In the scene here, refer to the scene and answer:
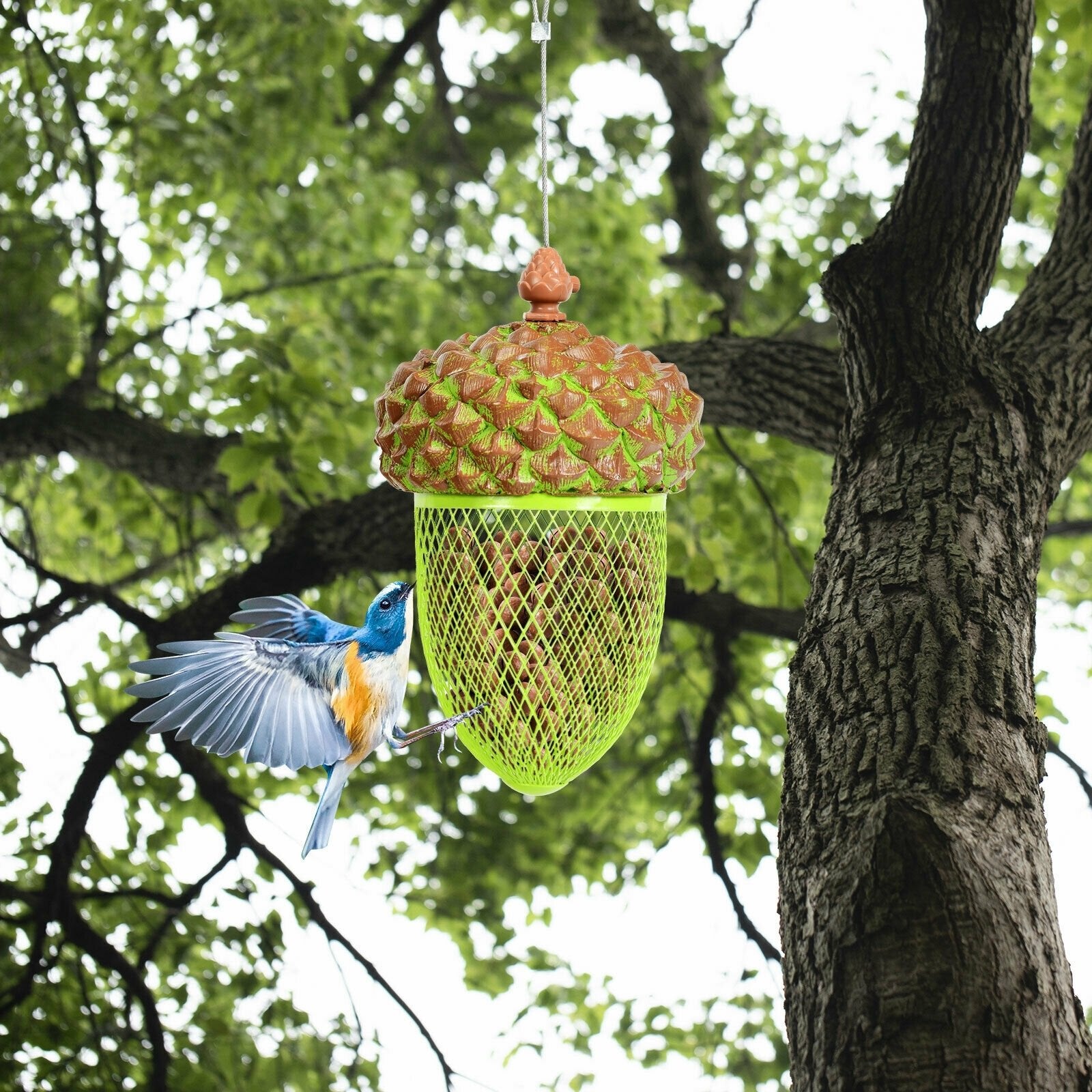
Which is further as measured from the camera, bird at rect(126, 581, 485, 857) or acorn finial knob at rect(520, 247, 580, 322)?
acorn finial knob at rect(520, 247, 580, 322)

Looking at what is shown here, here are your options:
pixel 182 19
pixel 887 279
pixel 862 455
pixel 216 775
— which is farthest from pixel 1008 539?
pixel 182 19

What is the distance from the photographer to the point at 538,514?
179 centimetres

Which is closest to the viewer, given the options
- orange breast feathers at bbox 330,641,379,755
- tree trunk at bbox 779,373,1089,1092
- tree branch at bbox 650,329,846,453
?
tree trunk at bbox 779,373,1089,1092

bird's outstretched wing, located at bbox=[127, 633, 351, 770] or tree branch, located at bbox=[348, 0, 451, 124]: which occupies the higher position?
tree branch, located at bbox=[348, 0, 451, 124]

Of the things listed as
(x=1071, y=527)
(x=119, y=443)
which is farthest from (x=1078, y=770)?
(x=119, y=443)

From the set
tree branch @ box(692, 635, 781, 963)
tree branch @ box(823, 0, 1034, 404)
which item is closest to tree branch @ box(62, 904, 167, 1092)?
tree branch @ box(692, 635, 781, 963)

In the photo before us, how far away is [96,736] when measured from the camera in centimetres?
299

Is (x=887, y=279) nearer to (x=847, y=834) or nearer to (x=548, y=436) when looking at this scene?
(x=548, y=436)

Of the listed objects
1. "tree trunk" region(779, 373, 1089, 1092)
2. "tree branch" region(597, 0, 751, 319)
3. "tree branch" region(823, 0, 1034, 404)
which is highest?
"tree branch" region(597, 0, 751, 319)

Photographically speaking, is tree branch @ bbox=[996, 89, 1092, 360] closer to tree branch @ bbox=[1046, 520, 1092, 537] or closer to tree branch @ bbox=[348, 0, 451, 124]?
tree branch @ bbox=[1046, 520, 1092, 537]

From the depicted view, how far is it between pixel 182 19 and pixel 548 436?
10.2 feet

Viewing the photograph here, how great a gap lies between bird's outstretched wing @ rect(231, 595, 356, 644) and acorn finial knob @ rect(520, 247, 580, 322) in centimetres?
50

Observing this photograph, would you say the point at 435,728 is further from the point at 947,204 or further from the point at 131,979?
the point at 131,979

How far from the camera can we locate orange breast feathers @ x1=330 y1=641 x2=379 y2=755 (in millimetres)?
1667
